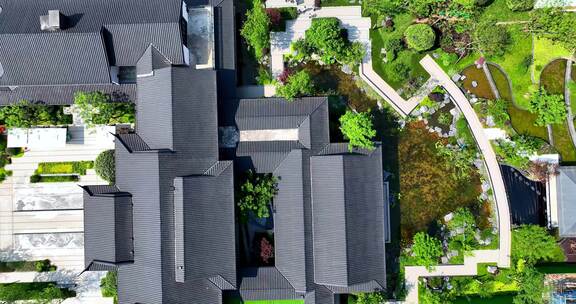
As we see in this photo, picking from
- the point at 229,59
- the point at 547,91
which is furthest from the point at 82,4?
the point at 547,91

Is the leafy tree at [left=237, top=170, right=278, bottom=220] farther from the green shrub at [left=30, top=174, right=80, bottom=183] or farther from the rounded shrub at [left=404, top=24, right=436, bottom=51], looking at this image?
the rounded shrub at [left=404, top=24, right=436, bottom=51]

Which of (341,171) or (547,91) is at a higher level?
(547,91)

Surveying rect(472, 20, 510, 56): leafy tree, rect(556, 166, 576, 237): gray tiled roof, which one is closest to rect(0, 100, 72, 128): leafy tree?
rect(472, 20, 510, 56): leafy tree

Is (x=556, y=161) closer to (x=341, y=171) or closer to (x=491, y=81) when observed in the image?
(x=491, y=81)

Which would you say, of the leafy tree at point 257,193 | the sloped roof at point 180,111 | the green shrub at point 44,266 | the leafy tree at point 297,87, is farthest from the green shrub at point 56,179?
the leafy tree at point 297,87

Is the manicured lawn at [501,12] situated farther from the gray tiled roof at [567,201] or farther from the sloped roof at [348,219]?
the sloped roof at [348,219]

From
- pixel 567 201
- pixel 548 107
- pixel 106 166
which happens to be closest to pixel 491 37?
pixel 548 107

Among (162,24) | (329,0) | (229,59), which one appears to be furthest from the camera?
(329,0)
